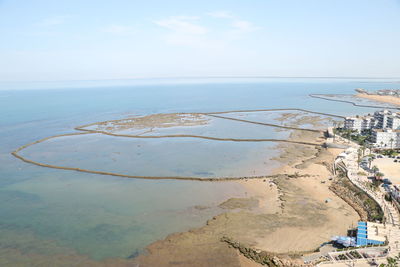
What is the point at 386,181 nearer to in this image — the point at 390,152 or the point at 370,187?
the point at 370,187

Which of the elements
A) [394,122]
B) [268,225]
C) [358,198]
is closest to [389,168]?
[358,198]

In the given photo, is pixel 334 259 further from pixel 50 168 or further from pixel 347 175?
pixel 50 168

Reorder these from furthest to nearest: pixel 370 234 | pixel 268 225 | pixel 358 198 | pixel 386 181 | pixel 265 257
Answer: pixel 386 181, pixel 358 198, pixel 268 225, pixel 370 234, pixel 265 257

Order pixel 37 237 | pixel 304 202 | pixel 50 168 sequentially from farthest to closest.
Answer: pixel 50 168 → pixel 304 202 → pixel 37 237

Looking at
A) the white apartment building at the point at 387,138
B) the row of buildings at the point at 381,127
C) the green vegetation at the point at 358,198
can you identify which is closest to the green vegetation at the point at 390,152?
the row of buildings at the point at 381,127

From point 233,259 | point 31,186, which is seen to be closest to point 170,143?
point 31,186
